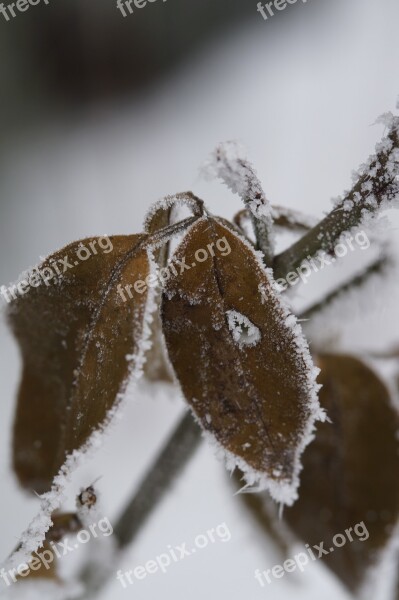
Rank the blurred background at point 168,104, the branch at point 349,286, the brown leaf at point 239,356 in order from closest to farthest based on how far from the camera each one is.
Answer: the brown leaf at point 239,356
the branch at point 349,286
the blurred background at point 168,104

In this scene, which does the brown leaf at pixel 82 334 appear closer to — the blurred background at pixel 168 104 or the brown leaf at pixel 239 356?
the brown leaf at pixel 239 356

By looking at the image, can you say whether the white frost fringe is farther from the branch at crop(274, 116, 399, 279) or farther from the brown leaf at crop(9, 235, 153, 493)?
the branch at crop(274, 116, 399, 279)

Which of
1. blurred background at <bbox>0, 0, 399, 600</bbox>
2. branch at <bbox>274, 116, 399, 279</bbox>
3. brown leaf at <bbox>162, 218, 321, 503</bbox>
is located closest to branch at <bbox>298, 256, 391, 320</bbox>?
branch at <bbox>274, 116, 399, 279</bbox>

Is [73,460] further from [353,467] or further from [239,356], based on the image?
[353,467]

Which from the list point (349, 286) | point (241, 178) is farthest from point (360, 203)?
point (349, 286)

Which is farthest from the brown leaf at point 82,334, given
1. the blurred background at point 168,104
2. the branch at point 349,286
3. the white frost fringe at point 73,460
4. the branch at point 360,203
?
the blurred background at point 168,104

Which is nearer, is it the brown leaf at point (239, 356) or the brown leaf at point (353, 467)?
the brown leaf at point (239, 356)

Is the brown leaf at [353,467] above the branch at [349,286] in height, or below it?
below

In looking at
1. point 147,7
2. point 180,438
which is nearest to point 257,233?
point 180,438
